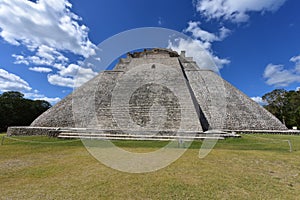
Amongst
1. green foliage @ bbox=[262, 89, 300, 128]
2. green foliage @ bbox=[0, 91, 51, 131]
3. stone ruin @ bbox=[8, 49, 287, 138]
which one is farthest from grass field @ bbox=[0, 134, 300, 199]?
green foliage @ bbox=[262, 89, 300, 128]

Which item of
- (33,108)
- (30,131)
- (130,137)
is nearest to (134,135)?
(130,137)

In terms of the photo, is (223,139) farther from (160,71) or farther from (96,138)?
(160,71)

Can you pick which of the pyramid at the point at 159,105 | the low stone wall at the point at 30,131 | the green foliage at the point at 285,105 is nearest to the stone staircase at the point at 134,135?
the pyramid at the point at 159,105

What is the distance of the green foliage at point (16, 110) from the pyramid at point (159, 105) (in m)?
13.4

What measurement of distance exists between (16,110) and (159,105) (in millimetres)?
24440

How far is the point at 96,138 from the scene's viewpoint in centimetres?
932

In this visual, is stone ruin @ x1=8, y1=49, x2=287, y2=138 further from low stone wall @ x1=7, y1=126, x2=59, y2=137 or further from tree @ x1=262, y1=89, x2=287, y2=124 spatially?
tree @ x1=262, y1=89, x2=287, y2=124

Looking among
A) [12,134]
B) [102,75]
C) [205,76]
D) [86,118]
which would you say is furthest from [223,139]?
[102,75]

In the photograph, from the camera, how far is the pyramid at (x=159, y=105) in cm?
1074

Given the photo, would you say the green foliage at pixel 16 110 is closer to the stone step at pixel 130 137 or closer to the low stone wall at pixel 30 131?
the low stone wall at pixel 30 131

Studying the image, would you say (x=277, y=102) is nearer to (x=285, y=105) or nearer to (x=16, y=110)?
(x=285, y=105)

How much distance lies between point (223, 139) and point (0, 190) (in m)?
9.10

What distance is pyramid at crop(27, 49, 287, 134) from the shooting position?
1074cm

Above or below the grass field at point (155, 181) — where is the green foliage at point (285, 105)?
above
